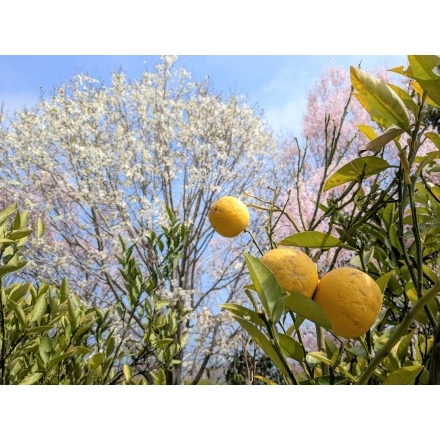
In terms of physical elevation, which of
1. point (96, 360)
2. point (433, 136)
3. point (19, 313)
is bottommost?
point (96, 360)

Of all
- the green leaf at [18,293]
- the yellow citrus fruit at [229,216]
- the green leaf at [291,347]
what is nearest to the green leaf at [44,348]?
the green leaf at [18,293]

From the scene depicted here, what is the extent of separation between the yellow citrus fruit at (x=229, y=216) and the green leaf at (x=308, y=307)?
0.24m

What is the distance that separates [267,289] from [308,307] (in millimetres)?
44

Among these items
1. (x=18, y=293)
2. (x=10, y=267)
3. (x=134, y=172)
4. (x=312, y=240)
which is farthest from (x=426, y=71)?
(x=134, y=172)

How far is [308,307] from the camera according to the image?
0.93 ft

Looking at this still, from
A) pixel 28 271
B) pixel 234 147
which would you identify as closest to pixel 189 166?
pixel 234 147

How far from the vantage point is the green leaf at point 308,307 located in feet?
0.92

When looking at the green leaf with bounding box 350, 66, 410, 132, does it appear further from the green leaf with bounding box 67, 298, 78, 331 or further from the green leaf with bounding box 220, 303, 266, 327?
the green leaf with bounding box 67, 298, 78, 331

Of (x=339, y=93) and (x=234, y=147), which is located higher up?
(x=339, y=93)

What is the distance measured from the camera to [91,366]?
83cm

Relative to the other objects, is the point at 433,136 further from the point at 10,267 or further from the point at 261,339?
the point at 10,267

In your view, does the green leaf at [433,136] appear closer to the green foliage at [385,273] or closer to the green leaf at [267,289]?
the green foliage at [385,273]

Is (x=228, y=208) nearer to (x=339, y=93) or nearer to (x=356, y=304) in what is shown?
(x=356, y=304)
